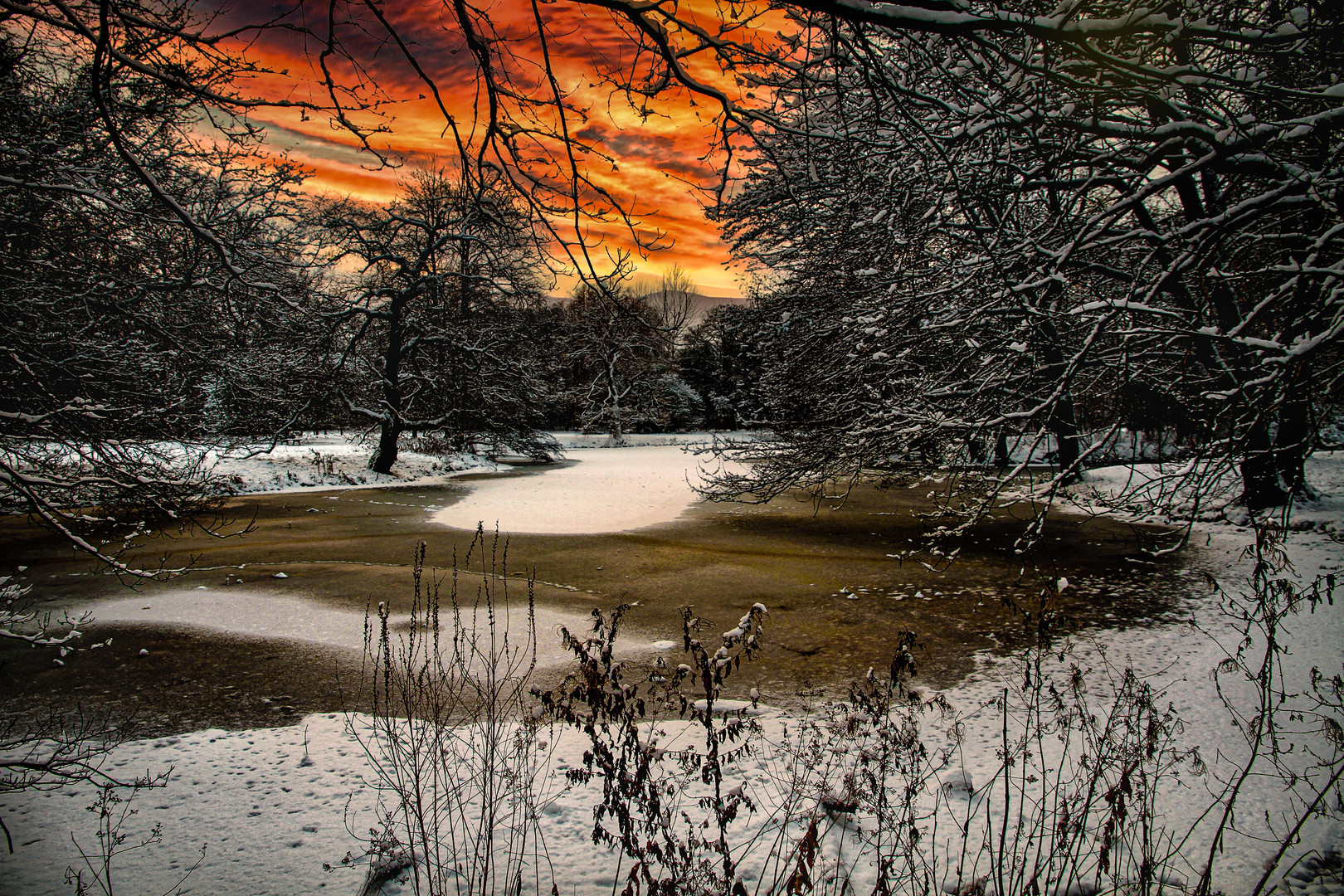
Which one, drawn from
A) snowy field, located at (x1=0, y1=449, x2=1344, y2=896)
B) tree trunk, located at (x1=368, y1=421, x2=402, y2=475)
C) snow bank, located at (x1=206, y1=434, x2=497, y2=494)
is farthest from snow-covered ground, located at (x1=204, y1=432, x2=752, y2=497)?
snowy field, located at (x1=0, y1=449, x2=1344, y2=896)

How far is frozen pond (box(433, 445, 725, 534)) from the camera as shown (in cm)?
1246

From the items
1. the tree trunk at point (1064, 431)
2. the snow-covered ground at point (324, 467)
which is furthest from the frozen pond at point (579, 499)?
the tree trunk at point (1064, 431)

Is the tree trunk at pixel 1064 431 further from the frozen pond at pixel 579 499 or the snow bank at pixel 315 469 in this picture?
the snow bank at pixel 315 469

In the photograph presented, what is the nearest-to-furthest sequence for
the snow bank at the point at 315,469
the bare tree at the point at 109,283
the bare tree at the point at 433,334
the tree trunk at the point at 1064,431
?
the tree trunk at the point at 1064,431
the bare tree at the point at 109,283
the snow bank at the point at 315,469
the bare tree at the point at 433,334

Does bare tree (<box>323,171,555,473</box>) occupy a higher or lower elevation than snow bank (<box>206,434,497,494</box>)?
higher

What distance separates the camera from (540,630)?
6363 millimetres

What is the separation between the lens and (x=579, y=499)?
1560cm

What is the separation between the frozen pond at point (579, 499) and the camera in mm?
12461

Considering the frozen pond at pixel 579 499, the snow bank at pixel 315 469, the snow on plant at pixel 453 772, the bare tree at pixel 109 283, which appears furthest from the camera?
the snow bank at pixel 315 469

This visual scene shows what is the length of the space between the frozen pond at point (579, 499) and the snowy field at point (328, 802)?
6722 millimetres

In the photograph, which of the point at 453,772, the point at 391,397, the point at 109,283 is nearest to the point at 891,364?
the point at 453,772

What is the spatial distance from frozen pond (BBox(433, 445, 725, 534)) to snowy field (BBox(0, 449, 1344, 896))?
6.72 meters

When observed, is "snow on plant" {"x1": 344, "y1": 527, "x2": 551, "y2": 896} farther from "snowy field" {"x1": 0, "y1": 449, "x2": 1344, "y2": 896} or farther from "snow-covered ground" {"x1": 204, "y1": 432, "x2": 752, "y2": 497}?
"snow-covered ground" {"x1": 204, "y1": 432, "x2": 752, "y2": 497}

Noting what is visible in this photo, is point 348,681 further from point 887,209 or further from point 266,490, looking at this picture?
point 266,490
